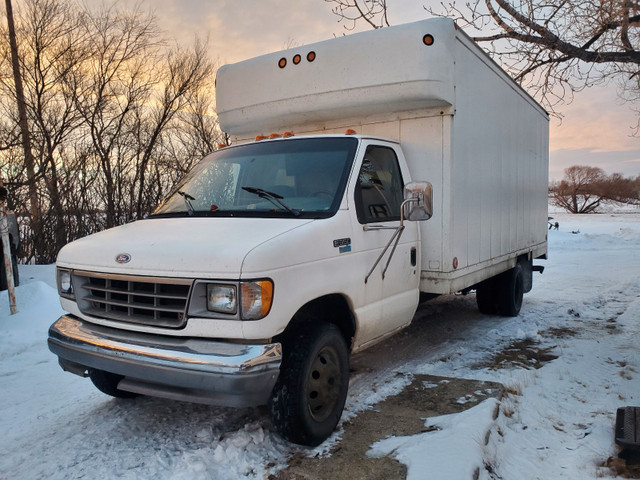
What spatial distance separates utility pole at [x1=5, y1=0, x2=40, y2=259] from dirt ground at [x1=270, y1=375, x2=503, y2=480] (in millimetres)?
9849

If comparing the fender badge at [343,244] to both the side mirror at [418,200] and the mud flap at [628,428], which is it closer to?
the side mirror at [418,200]

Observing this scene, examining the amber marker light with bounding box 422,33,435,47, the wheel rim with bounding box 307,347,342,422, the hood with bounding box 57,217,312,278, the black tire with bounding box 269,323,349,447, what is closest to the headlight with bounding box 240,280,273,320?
the hood with bounding box 57,217,312,278

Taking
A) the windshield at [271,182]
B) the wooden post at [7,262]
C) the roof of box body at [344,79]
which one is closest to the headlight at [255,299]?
the windshield at [271,182]

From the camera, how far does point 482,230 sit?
5.80 meters

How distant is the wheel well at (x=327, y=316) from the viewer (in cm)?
337

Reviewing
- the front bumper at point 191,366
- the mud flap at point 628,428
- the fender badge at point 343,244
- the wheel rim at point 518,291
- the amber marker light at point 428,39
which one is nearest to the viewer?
the front bumper at point 191,366

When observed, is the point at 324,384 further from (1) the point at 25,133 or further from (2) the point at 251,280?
(1) the point at 25,133

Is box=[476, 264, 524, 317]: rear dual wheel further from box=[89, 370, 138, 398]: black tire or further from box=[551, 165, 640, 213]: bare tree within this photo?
box=[551, 165, 640, 213]: bare tree

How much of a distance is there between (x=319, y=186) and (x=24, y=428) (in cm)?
298

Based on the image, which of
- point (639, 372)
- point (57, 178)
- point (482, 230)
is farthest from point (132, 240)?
point (57, 178)

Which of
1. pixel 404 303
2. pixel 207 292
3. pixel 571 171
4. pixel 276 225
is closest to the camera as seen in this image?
pixel 207 292

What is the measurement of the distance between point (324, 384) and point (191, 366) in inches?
41.1

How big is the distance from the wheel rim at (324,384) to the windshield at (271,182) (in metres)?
1.02

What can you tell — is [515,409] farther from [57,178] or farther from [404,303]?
[57,178]
